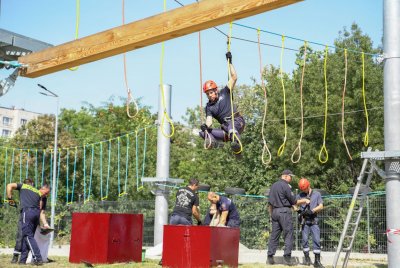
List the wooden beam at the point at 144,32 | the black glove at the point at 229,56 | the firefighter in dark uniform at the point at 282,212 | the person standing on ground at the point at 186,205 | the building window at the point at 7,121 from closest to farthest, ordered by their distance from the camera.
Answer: the wooden beam at the point at 144,32, the black glove at the point at 229,56, the person standing on ground at the point at 186,205, the firefighter in dark uniform at the point at 282,212, the building window at the point at 7,121

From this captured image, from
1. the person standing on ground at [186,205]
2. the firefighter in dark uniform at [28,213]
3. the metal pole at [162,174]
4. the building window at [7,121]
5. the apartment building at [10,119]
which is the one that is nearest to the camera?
the person standing on ground at [186,205]

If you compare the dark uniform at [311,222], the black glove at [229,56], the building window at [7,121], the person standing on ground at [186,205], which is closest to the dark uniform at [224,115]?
the black glove at [229,56]

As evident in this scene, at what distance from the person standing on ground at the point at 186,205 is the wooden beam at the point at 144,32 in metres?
4.16

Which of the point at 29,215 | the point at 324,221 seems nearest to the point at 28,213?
the point at 29,215

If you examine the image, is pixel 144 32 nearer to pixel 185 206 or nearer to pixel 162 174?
pixel 185 206

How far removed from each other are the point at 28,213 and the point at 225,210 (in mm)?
4090

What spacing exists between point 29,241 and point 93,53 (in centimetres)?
538

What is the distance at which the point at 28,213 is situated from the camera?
40.3ft

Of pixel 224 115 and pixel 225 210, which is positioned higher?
pixel 224 115

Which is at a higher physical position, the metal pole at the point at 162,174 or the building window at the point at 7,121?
the building window at the point at 7,121

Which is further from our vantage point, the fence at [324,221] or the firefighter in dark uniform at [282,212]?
the fence at [324,221]

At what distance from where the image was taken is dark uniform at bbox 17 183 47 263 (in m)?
12.1

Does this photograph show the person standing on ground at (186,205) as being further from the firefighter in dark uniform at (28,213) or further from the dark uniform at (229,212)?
the firefighter in dark uniform at (28,213)

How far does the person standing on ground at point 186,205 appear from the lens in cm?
1196
